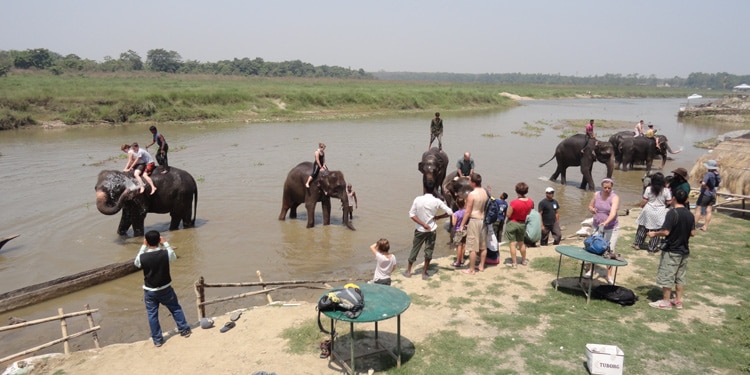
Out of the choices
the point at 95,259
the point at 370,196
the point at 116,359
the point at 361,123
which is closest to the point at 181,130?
the point at 361,123

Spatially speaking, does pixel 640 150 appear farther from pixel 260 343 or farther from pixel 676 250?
pixel 260 343

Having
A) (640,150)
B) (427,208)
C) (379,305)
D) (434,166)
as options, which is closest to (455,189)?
(434,166)

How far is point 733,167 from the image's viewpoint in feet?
48.4

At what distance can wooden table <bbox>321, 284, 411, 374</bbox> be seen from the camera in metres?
5.48

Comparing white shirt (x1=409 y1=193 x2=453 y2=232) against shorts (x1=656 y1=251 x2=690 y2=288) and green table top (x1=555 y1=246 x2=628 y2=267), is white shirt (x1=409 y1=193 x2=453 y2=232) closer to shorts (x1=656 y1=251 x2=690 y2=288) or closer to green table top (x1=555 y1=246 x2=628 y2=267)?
green table top (x1=555 y1=246 x2=628 y2=267)

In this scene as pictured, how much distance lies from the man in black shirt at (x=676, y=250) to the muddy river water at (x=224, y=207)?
3.33 m

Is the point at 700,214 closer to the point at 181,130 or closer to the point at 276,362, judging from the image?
the point at 276,362

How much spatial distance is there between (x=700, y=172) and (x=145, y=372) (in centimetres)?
1938

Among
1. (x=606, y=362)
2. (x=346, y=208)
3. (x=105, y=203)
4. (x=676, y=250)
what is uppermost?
(x=676, y=250)

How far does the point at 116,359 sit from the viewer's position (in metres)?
6.51

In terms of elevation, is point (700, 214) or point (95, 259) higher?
point (700, 214)

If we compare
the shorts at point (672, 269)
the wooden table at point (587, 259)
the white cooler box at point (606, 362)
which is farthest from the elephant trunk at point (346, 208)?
the white cooler box at point (606, 362)

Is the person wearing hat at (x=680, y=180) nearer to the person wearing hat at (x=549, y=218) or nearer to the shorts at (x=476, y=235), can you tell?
the person wearing hat at (x=549, y=218)

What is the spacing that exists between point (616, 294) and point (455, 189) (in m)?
5.35
